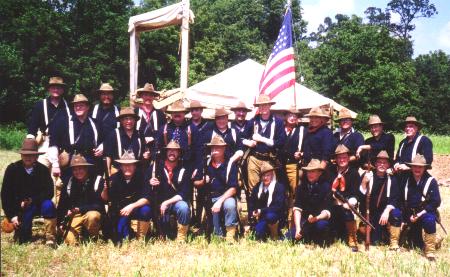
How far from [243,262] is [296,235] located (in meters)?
1.50

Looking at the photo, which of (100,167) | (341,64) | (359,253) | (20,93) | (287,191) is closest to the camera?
(359,253)

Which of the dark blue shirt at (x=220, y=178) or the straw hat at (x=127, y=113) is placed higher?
the straw hat at (x=127, y=113)

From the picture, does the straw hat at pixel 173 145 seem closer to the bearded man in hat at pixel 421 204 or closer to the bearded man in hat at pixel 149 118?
the bearded man in hat at pixel 149 118

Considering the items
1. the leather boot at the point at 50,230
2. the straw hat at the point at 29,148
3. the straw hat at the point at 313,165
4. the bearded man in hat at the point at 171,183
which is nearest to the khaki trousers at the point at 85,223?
the leather boot at the point at 50,230

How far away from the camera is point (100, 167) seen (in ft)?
27.4

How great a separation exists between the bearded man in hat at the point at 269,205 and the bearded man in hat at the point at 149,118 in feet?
7.41

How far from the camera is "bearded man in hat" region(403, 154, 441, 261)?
745 cm

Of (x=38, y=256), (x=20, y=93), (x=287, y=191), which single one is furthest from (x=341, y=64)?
(x=38, y=256)

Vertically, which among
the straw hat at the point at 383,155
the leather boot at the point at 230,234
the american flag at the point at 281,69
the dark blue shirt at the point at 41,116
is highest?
the american flag at the point at 281,69

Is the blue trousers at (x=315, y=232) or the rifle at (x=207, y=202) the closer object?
the blue trousers at (x=315, y=232)

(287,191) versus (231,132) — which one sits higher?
(231,132)

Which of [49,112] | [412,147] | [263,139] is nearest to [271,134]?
[263,139]

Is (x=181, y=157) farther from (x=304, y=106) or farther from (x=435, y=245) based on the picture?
(x=304, y=106)

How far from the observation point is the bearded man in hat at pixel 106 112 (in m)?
8.65
